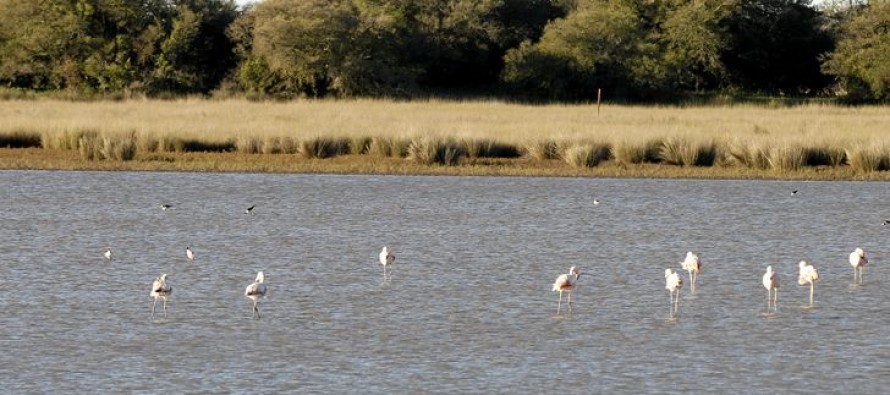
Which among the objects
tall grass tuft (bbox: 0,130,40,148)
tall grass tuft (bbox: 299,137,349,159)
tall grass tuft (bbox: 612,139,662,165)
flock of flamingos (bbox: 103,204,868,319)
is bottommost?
tall grass tuft (bbox: 0,130,40,148)

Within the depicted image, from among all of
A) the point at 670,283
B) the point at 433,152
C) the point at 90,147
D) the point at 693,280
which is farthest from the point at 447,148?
the point at 670,283

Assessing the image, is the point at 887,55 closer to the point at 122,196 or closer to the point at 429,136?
the point at 429,136

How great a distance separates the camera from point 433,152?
2977 cm

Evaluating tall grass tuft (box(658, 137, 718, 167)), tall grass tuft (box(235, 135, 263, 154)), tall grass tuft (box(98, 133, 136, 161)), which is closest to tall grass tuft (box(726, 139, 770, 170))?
tall grass tuft (box(658, 137, 718, 167))

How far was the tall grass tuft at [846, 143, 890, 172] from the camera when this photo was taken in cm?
2914

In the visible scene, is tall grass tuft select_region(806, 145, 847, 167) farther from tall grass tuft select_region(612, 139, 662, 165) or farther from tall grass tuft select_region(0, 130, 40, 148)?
tall grass tuft select_region(0, 130, 40, 148)

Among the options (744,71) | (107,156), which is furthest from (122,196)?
(744,71)

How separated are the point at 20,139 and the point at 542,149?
10.6m

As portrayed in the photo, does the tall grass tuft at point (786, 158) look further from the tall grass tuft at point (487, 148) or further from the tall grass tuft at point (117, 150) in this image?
the tall grass tuft at point (117, 150)

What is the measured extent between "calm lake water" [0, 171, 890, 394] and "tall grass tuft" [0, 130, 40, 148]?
6453 mm

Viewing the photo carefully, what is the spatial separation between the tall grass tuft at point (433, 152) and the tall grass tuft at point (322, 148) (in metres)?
1.65

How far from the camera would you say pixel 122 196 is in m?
24.5

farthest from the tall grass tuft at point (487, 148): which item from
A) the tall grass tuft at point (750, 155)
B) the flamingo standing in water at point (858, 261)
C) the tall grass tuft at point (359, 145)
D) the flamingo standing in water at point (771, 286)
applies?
the flamingo standing in water at point (771, 286)

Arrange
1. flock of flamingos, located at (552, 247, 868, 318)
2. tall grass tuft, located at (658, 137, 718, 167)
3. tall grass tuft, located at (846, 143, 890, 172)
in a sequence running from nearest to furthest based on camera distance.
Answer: flock of flamingos, located at (552, 247, 868, 318) < tall grass tuft, located at (846, 143, 890, 172) < tall grass tuft, located at (658, 137, 718, 167)
